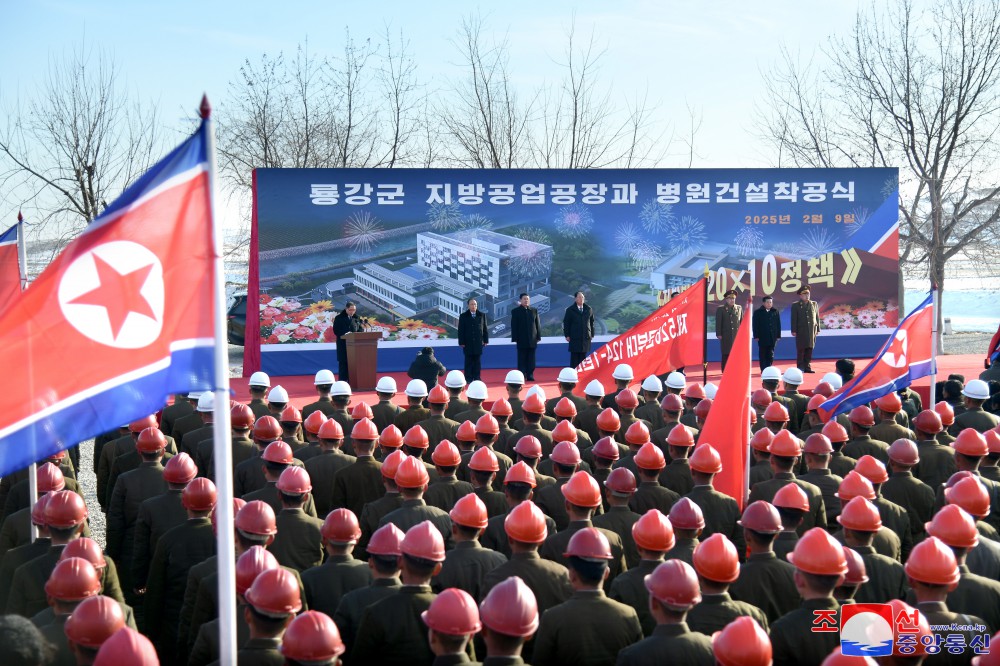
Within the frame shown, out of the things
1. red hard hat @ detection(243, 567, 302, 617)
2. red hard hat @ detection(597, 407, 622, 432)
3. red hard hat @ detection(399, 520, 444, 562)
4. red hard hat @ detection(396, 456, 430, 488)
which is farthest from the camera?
red hard hat @ detection(597, 407, 622, 432)

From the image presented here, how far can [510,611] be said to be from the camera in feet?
12.7

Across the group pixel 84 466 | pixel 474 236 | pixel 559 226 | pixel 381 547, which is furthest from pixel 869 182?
pixel 381 547

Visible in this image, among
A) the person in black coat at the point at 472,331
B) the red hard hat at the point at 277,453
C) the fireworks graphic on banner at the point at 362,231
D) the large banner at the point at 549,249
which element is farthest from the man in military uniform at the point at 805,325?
the red hard hat at the point at 277,453

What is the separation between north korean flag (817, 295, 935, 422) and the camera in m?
9.12

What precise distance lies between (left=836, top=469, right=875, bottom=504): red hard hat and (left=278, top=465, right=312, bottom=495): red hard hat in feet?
10.6

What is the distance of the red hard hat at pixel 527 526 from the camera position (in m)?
5.23

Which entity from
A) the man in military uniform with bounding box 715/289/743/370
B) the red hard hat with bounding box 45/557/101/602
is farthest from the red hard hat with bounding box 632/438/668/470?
the man in military uniform with bounding box 715/289/743/370

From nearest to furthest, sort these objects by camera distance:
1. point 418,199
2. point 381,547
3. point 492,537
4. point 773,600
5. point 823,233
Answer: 1. point 381,547
2. point 773,600
3. point 492,537
4. point 418,199
5. point 823,233

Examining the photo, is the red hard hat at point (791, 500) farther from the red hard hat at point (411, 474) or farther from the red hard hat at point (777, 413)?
the red hard hat at point (777, 413)

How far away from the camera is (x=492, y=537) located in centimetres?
630

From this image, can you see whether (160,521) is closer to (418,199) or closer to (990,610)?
(990,610)

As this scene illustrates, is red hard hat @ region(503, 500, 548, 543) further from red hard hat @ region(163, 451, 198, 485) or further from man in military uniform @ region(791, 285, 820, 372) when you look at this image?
man in military uniform @ region(791, 285, 820, 372)

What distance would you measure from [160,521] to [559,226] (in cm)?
1468

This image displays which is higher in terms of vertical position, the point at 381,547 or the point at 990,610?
the point at 381,547
